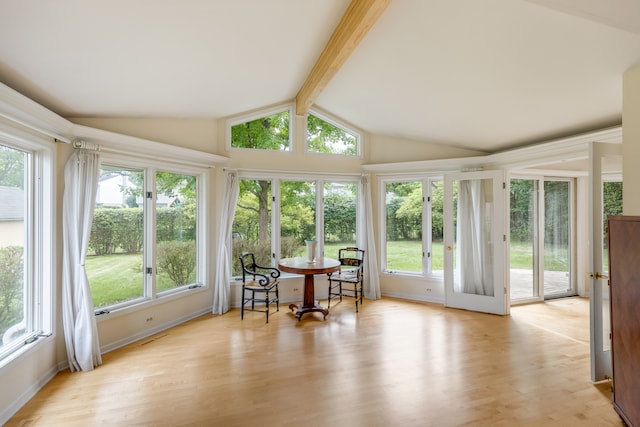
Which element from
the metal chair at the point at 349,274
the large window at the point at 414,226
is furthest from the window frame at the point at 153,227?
the large window at the point at 414,226

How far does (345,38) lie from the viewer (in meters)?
2.66

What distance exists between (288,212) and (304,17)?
9.36 feet

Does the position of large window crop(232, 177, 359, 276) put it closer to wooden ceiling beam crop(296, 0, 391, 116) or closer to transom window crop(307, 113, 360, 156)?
transom window crop(307, 113, 360, 156)

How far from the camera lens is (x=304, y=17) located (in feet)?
8.43

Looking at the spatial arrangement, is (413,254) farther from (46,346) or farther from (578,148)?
(46,346)

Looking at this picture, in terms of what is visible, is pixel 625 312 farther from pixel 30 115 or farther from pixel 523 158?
pixel 30 115

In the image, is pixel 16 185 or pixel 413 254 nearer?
pixel 16 185

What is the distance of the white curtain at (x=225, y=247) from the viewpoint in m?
4.27

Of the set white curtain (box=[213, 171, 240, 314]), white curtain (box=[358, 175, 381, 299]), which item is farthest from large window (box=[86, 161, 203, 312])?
white curtain (box=[358, 175, 381, 299])

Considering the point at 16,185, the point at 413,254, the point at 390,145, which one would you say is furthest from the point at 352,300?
the point at 16,185

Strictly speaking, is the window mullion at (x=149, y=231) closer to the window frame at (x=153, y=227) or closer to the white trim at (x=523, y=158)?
the window frame at (x=153, y=227)

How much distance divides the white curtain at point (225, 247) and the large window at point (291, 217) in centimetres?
24

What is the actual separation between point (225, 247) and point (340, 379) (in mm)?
2472

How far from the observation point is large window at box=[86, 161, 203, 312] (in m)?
3.23
